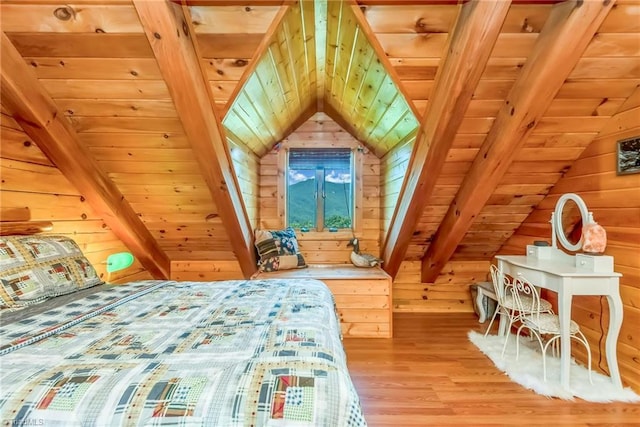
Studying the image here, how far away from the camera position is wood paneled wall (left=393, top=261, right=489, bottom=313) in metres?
3.55

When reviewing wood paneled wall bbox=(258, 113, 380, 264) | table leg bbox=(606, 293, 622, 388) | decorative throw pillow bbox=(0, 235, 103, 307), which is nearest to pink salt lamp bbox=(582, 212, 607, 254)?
table leg bbox=(606, 293, 622, 388)

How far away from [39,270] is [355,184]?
288 cm

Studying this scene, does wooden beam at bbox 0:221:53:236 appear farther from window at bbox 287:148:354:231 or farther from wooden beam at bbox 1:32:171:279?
window at bbox 287:148:354:231

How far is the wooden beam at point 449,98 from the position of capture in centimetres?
147

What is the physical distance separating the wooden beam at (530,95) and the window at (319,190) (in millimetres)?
1397

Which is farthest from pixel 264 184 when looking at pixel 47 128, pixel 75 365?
pixel 75 365

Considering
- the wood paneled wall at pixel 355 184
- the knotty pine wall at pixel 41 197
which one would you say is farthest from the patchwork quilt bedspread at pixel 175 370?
the wood paneled wall at pixel 355 184

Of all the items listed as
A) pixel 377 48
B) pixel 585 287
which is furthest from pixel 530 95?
pixel 585 287

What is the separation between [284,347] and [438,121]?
158 cm

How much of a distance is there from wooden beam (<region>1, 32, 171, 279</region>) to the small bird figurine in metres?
2.08

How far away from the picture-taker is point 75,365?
3.02 feet

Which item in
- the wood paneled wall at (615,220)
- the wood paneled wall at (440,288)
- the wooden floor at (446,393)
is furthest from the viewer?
the wood paneled wall at (440,288)

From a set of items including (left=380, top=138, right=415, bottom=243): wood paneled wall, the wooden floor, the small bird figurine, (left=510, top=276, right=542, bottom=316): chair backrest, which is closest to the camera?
the wooden floor

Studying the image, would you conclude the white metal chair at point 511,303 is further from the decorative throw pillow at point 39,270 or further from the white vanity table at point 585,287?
the decorative throw pillow at point 39,270
